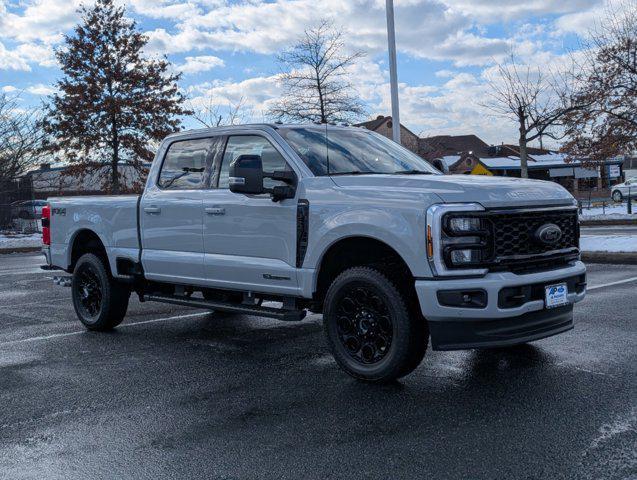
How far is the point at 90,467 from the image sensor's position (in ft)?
13.0

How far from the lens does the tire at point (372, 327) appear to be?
5.12 m

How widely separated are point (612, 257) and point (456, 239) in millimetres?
10314

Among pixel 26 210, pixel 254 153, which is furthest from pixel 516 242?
pixel 26 210

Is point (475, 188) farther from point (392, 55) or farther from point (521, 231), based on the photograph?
point (392, 55)

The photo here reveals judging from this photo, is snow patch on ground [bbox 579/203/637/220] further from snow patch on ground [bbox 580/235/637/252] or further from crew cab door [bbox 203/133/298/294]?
crew cab door [bbox 203/133/298/294]

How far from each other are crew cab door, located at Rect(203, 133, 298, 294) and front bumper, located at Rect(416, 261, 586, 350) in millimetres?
1395

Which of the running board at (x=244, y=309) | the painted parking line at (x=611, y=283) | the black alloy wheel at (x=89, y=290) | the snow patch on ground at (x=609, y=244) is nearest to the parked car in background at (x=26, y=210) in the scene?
the snow patch on ground at (x=609, y=244)

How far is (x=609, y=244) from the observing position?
15867 mm

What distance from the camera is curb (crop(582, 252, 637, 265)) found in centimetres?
1375

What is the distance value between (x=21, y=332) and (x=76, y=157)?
2549 centimetres

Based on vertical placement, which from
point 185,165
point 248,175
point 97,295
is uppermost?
point 185,165

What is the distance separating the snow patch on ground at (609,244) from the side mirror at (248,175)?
1099 cm

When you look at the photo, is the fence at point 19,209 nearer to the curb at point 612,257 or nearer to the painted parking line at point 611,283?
the curb at point 612,257

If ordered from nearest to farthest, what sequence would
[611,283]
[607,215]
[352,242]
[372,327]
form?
[372,327], [352,242], [611,283], [607,215]
